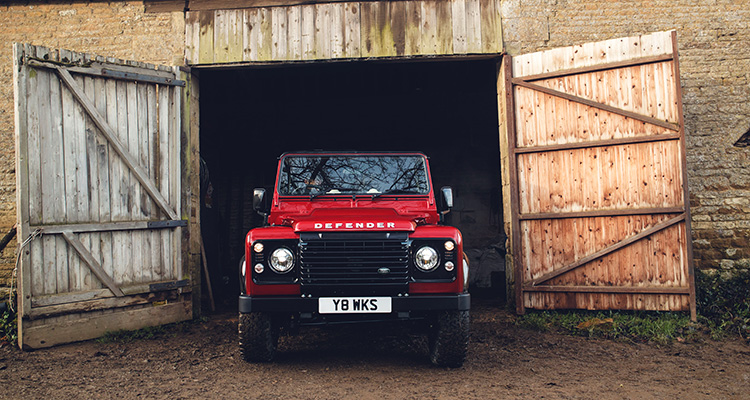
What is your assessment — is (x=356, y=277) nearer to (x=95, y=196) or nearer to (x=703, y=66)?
(x=95, y=196)

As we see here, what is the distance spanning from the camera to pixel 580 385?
3.74 m

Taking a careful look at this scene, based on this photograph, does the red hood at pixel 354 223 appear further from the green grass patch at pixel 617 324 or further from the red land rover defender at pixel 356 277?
the green grass patch at pixel 617 324

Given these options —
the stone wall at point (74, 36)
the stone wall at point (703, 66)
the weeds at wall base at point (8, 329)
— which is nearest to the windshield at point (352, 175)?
the stone wall at point (703, 66)

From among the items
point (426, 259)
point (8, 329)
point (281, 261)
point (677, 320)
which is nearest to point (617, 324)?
point (677, 320)

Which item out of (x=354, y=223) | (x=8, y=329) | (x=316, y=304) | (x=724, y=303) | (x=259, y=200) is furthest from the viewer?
(x=724, y=303)

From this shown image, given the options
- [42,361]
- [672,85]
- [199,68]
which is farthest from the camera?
[199,68]

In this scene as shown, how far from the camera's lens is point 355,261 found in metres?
3.73

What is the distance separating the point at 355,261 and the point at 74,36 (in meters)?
5.42

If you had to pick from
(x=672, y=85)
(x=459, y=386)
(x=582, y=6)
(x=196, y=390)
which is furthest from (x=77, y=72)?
(x=672, y=85)

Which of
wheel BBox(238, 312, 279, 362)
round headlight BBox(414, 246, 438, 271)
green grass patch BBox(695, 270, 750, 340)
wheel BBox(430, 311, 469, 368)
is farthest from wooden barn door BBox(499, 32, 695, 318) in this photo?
wheel BBox(238, 312, 279, 362)

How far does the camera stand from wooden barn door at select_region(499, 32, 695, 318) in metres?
5.55

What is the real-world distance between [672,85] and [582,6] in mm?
1568

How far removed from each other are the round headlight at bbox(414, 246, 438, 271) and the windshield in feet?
3.13

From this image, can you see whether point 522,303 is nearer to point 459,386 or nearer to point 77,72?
point 459,386
